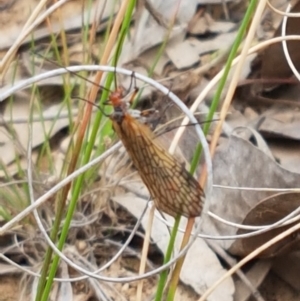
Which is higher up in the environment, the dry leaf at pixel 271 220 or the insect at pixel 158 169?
the insect at pixel 158 169

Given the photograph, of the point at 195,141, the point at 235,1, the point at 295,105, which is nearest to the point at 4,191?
the point at 195,141

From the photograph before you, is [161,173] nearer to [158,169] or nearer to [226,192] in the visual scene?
[158,169]

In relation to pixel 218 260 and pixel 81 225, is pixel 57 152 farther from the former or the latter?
pixel 218 260

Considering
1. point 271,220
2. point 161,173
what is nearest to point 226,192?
point 271,220

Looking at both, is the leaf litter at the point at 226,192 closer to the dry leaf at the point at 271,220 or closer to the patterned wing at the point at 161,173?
the dry leaf at the point at 271,220

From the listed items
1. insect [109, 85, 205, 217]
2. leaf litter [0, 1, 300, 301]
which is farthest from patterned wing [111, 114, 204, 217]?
leaf litter [0, 1, 300, 301]

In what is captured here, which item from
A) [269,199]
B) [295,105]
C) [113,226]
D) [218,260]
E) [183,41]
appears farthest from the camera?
[183,41]

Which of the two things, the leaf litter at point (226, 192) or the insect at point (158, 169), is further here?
the leaf litter at point (226, 192)

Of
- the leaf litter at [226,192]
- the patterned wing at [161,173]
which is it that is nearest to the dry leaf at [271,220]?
the leaf litter at [226,192]
